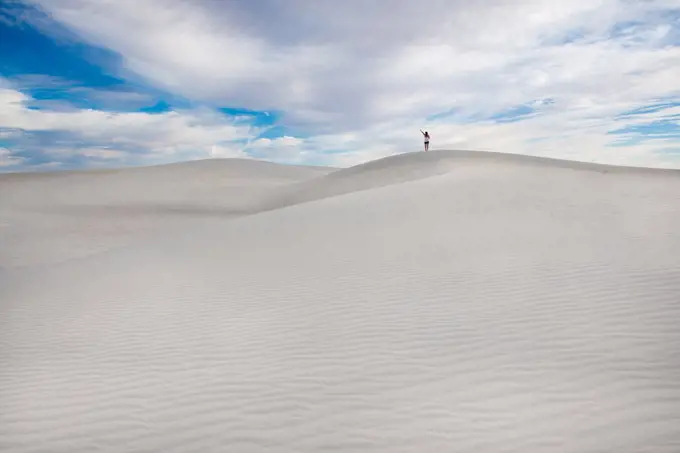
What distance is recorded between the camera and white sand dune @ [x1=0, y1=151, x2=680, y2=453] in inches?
183

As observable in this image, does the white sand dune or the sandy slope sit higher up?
the sandy slope

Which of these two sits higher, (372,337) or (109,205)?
(109,205)

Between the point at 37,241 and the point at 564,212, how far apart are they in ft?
54.6

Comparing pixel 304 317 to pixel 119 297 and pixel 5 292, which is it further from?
pixel 5 292

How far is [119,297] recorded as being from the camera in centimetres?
870

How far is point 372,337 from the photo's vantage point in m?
6.22

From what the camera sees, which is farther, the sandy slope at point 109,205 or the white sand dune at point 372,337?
the sandy slope at point 109,205

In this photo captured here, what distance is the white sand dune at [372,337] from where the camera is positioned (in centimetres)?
465

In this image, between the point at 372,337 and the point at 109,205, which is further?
the point at 109,205

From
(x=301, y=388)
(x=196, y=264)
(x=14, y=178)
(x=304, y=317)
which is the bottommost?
(x=301, y=388)

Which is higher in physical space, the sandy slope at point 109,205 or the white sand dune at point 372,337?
the sandy slope at point 109,205

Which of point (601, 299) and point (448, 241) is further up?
point (448, 241)

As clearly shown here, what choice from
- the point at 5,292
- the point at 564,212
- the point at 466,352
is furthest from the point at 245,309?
the point at 564,212

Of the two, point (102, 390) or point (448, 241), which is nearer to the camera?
point (102, 390)
